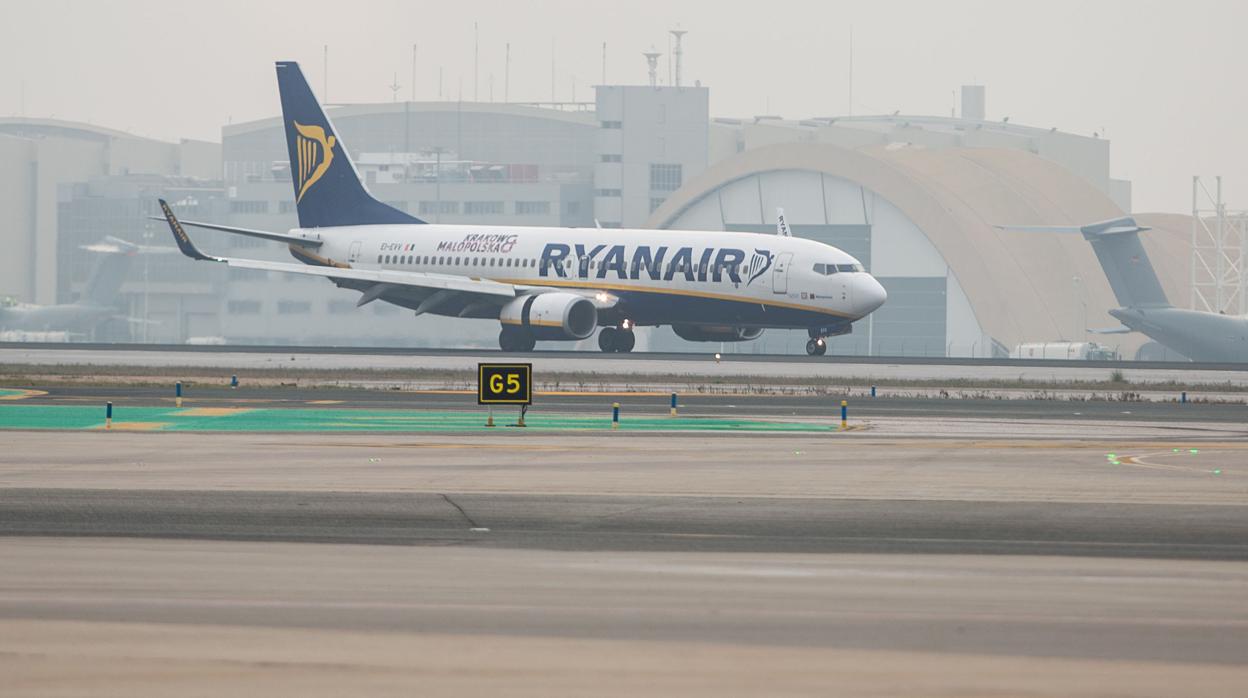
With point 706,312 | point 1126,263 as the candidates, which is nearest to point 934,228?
point 1126,263

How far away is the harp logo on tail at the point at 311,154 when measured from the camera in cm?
7056

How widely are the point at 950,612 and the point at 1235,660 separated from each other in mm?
2481

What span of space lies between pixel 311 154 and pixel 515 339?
14.2 metres

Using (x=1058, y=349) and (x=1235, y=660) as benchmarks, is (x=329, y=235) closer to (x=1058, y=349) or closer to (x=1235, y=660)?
(x=1058, y=349)

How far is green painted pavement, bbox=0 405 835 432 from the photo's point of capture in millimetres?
33438

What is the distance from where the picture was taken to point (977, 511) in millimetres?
21141

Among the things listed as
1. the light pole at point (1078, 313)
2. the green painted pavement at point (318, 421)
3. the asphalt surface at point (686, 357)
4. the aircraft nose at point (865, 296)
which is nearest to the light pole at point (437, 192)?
the light pole at point (1078, 313)

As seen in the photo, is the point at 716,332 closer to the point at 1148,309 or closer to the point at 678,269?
the point at 678,269

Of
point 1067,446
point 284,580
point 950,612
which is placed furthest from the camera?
point 1067,446

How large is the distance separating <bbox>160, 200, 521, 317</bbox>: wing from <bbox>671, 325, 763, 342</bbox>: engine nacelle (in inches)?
244

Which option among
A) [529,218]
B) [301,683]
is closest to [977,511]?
[301,683]

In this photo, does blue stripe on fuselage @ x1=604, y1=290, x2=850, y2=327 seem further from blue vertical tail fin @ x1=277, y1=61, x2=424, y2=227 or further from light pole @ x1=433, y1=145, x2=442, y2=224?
light pole @ x1=433, y1=145, x2=442, y2=224

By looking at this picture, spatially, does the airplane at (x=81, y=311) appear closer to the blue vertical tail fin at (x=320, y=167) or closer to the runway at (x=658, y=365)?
the blue vertical tail fin at (x=320, y=167)

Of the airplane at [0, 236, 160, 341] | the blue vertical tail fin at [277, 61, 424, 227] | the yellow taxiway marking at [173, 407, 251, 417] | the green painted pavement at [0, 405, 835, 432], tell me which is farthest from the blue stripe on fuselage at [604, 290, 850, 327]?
the airplane at [0, 236, 160, 341]
